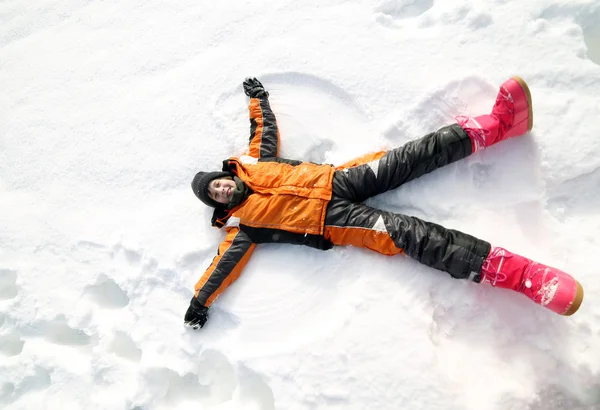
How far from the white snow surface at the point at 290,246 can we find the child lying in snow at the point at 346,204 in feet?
0.51

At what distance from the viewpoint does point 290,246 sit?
8.23 ft

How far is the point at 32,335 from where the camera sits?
264 cm

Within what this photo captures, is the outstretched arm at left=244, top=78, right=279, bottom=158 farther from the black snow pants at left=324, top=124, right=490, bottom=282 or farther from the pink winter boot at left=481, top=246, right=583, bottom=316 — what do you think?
the pink winter boot at left=481, top=246, right=583, bottom=316

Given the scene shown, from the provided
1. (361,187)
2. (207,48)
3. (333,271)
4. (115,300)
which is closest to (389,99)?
(361,187)

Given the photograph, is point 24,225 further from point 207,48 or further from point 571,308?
point 571,308

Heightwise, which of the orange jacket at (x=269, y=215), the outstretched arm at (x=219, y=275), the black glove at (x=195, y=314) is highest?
the orange jacket at (x=269, y=215)

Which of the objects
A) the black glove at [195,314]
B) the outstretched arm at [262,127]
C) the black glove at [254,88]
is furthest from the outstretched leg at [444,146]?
the black glove at [195,314]

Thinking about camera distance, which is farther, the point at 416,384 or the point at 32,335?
the point at 32,335

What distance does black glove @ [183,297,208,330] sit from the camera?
2377mm

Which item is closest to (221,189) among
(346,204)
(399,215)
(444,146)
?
(346,204)

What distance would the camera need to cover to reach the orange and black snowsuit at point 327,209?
7.30ft

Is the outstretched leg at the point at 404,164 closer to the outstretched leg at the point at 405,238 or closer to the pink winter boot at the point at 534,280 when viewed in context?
the outstretched leg at the point at 405,238

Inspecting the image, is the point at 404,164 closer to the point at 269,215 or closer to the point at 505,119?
the point at 505,119

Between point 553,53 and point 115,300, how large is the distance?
10.8ft
